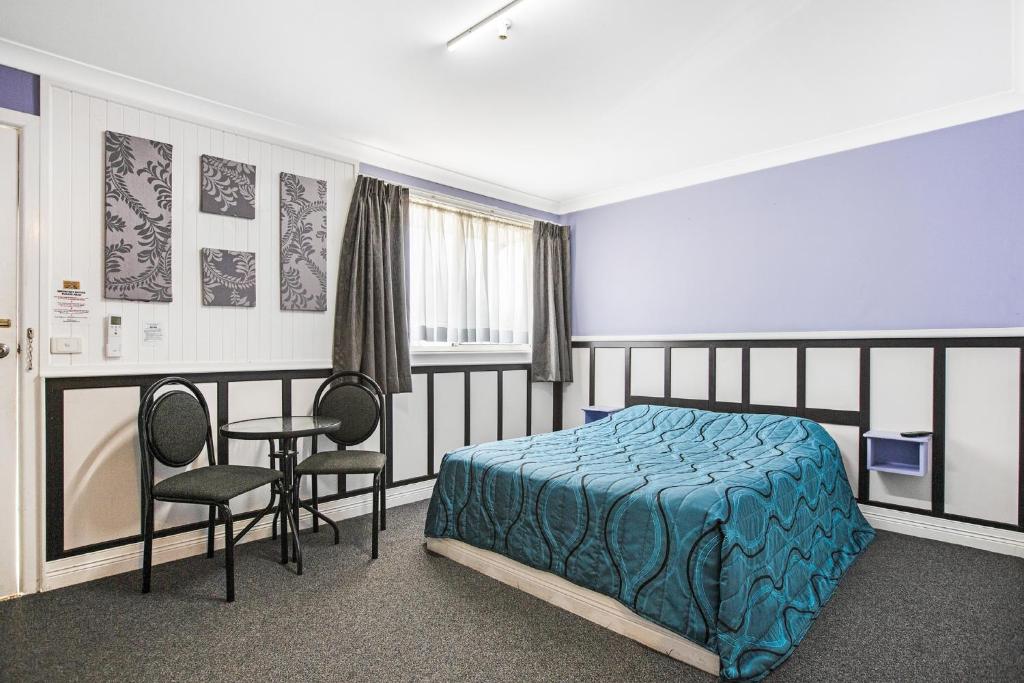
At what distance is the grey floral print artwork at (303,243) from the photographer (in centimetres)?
342

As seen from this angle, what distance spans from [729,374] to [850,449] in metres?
0.91

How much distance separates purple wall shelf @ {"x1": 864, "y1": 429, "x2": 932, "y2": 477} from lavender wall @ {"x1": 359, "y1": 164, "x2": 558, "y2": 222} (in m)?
3.21

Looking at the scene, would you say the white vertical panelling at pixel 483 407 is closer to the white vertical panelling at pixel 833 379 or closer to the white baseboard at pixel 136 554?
the white baseboard at pixel 136 554

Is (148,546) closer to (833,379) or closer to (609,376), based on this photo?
(609,376)

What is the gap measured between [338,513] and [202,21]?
2.85 m

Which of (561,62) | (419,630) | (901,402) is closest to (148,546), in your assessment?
(419,630)

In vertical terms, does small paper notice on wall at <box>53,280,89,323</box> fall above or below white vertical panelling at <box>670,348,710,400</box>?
above

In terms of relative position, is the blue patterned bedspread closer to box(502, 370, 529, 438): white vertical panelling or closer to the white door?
box(502, 370, 529, 438): white vertical panelling

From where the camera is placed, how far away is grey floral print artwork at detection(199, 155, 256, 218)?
310 centimetres

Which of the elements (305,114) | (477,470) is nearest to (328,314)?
(305,114)

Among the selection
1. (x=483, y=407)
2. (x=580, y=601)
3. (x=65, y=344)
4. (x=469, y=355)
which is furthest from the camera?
(x=483, y=407)

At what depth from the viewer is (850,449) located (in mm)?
3502

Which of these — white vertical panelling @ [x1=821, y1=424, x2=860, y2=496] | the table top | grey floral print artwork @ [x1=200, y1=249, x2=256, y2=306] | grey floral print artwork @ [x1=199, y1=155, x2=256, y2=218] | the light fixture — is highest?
the light fixture

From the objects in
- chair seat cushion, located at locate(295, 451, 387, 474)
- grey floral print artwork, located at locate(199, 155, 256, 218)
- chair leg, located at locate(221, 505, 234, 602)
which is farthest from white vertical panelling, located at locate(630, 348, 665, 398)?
chair leg, located at locate(221, 505, 234, 602)
